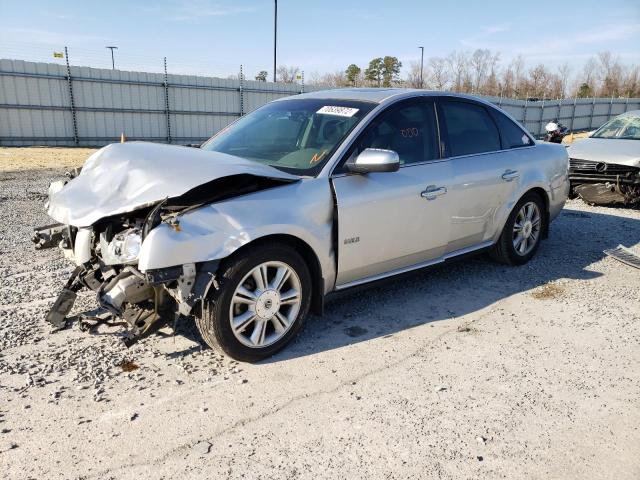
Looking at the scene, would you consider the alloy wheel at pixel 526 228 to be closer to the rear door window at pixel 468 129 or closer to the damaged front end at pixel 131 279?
the rear door window at pixel 468 129

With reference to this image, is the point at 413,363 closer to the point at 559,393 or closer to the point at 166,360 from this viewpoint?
the point at 559,393

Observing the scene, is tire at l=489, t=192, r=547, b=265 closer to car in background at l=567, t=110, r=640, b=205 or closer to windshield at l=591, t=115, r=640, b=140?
car in background at l=567, t=110, r=640, b=205

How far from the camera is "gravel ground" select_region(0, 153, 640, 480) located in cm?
255

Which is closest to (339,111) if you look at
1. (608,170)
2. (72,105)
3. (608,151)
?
(608,170)

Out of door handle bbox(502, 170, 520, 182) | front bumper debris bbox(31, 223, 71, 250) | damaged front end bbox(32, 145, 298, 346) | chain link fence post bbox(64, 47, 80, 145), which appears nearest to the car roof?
door handle bbox(502, 170, 520, 182)

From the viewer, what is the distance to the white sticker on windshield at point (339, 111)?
162 inches

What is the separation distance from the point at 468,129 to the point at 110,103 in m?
16.5

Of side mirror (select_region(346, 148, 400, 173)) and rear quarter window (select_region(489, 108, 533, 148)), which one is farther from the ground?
rear quarter window (select_region(489, 108, 533, 148))

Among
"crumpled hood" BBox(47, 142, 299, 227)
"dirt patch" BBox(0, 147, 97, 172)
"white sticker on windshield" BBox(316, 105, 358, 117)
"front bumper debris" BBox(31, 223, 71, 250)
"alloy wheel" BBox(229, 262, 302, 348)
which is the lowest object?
"dirt patch" BBox(0, 147, 97, 172)

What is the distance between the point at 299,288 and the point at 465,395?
1.25 m

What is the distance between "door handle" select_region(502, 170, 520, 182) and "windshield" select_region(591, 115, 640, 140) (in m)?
5.46

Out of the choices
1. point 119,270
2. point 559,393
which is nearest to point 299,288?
point 119,270

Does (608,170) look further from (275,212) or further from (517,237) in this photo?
(275,212)

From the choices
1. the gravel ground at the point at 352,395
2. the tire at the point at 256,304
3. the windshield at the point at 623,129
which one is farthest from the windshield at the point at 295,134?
the windshield at the point at 623,129
